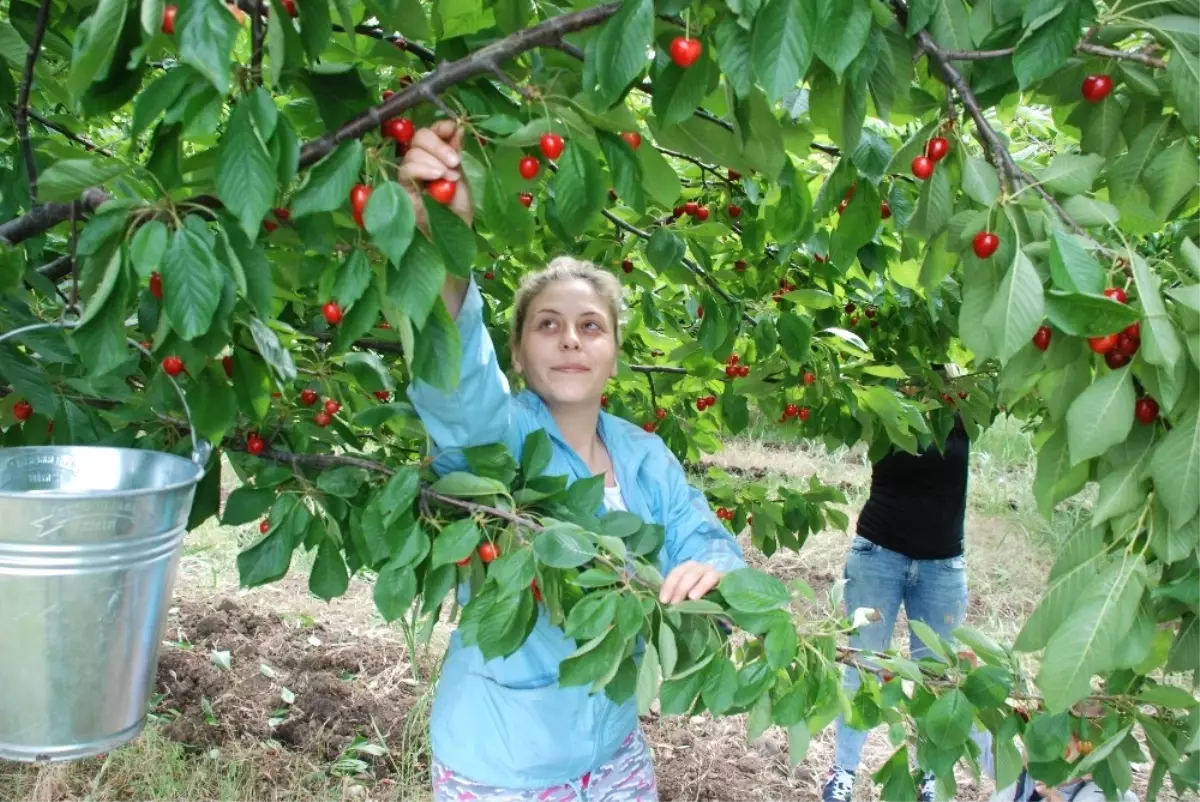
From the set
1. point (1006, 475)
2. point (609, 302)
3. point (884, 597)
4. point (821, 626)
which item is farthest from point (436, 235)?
point (1006, 475)

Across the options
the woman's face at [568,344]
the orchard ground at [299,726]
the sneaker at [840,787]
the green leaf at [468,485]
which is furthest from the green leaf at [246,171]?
the sneaker at [840,787]

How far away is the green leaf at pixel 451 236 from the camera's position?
46.0 inches

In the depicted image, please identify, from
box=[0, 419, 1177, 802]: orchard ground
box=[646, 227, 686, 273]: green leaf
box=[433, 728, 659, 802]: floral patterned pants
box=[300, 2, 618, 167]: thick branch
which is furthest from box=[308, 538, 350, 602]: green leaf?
box=[0, 419, 1177, 802]: orchard ground

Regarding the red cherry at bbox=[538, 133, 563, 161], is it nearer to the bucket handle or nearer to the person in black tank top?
the bucket handle

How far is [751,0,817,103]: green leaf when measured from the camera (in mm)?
1015

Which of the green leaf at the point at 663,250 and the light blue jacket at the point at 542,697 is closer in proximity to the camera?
the light blue jacket at the point at 542,697

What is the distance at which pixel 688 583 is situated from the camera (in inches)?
59.2

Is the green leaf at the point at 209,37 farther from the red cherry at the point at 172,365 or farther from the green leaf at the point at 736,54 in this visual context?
the red cherry at the point at 172,365

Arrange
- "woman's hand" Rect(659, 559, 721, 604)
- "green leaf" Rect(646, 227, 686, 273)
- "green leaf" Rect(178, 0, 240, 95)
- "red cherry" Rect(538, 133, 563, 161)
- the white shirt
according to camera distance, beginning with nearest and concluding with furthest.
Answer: "green leaf" Rect(178, 0, 240, 95), "red cherry" Rect(538, 133, 563, 161), "woman's hand" Rect(659, 559, 721, 604), the white shirt, "green leaf" Rect(646, 227, 686, 273)

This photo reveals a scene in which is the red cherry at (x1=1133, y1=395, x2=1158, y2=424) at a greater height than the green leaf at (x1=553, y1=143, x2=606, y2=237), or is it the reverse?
the green leaf at (x1=553, y1=143, x2=606, y2=237)

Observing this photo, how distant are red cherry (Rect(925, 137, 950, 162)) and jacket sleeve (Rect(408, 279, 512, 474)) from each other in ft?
2.52

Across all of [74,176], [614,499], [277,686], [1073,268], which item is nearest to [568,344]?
[614,499]

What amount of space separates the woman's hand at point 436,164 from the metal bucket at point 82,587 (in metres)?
0.54

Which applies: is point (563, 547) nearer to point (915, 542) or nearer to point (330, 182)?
point (330, 182)
